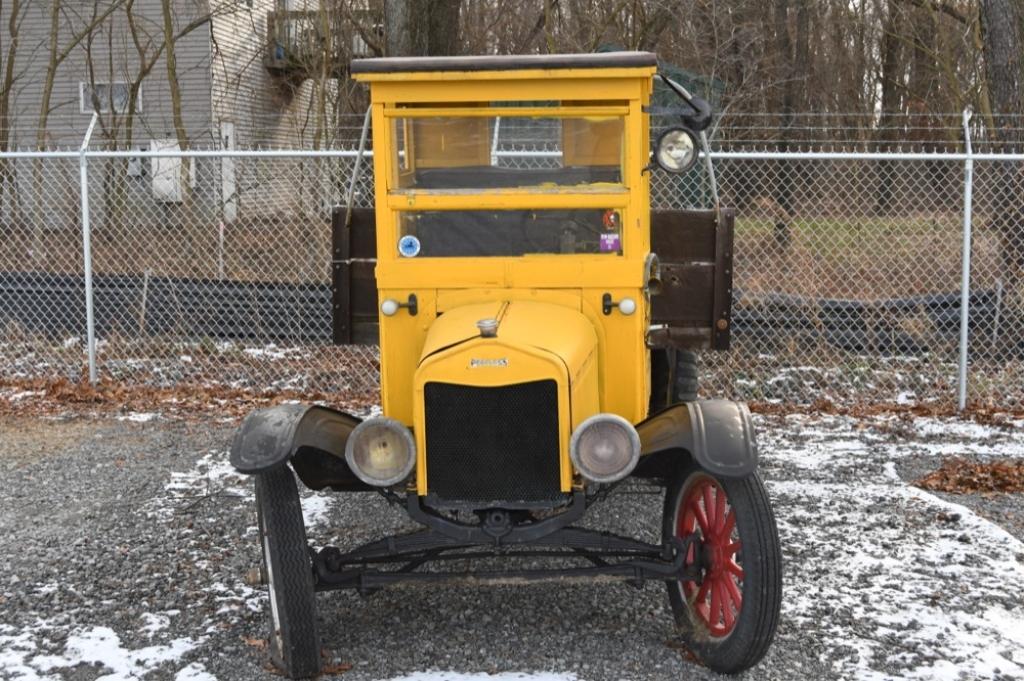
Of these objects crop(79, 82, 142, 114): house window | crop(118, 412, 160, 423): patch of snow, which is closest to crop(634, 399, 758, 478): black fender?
crop(118, 412, 160, 423): patch of snow

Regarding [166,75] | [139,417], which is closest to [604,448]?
[139,417]

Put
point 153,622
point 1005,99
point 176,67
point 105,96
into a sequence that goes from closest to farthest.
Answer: point 153,622 < point 1005,99 < point 176,67 < point 105,96

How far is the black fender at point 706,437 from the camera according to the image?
3816 millimetres

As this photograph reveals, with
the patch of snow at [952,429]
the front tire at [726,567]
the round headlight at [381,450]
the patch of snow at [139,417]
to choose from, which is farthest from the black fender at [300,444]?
the patch of snow at [952,429]

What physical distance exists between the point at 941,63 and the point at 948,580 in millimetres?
13338

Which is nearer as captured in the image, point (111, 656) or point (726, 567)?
point (726, 567)

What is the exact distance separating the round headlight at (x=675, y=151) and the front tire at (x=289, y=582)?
1.84m

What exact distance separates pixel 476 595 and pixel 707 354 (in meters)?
4.78

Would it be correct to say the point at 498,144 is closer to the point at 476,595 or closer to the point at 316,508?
the point at 476,595

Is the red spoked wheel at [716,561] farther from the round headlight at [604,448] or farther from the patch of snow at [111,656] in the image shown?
the patch of snow at [111,656]

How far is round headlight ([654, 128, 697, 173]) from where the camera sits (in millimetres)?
4438

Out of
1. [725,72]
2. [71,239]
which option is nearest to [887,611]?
[71,239]

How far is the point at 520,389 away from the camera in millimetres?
3924

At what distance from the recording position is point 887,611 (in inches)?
179
